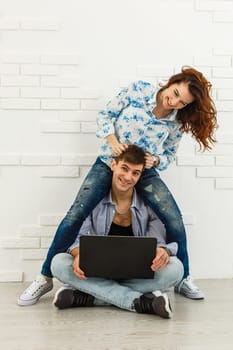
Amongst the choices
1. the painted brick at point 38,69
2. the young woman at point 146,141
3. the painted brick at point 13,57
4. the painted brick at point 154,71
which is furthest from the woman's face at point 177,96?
the painted brick at point 13,57

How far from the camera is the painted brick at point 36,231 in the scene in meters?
2.45

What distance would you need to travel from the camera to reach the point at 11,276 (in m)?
2.44

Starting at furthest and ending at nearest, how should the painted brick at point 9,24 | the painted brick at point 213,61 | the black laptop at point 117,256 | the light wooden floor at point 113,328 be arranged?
the painted brick at point 213,61 → the painted brick at point 9,24 → the black laptop at point 117,256 → the light wooden floor at point 113,328

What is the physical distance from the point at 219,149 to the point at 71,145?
69 cm

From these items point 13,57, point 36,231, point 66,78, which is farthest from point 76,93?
point 36,231

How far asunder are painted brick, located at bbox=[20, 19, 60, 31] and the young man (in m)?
0.72

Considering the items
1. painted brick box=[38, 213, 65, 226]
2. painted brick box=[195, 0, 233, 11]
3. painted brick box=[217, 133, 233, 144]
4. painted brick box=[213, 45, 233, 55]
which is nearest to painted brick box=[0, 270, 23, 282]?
painted brick box=[38, 213, 65, 226]

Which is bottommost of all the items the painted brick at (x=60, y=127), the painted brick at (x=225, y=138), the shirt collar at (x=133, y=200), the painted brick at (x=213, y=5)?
the shirt collar at (x=133, y=200)

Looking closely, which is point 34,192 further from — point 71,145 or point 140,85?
point 140,85

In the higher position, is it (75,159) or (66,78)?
(66,78)

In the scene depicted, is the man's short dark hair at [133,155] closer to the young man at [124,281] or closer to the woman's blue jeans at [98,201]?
the young man at [124,281]

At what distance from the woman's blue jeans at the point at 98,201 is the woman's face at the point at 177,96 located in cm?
31

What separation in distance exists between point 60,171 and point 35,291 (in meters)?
0.58

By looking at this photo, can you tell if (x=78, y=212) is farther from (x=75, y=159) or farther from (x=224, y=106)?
(x=224, y=106)
